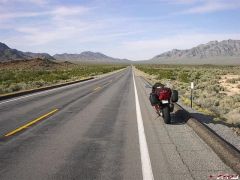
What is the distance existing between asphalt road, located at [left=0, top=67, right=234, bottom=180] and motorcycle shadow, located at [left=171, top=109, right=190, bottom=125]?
0.11ft

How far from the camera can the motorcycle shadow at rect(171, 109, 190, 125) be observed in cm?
1160

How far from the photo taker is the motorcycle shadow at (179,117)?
38.1 ft

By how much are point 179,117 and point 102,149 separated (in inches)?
213

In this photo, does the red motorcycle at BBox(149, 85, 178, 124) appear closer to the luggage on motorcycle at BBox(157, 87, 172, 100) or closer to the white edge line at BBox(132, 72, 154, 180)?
the luggage on motorcycle at BBox(157, 87, 172, 100)

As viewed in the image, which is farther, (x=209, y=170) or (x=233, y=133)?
(x=233, y=133)

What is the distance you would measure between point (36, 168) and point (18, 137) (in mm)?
2821

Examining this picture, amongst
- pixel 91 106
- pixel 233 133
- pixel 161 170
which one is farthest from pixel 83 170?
pixel 91 106

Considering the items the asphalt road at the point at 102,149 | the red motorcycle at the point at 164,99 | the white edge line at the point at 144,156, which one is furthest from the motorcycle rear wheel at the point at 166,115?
the white edge line at the point at 144,156

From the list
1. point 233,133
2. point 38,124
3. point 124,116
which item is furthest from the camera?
point 124,116

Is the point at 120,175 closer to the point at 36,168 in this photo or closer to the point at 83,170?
the point at 83,170

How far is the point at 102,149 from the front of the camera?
791 centimetres

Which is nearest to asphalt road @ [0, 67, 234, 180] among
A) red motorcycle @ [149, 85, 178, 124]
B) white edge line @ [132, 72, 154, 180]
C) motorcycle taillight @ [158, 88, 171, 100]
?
white edge line @ [132, 72, 154, 180]

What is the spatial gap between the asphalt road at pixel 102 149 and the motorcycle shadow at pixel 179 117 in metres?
0.03

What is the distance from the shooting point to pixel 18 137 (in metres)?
9.03
